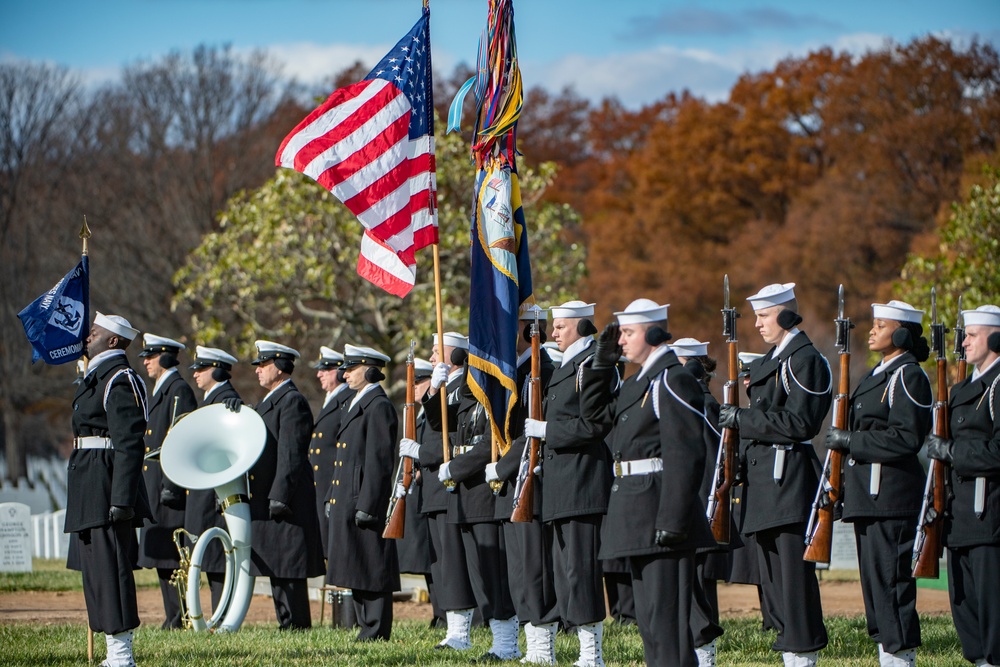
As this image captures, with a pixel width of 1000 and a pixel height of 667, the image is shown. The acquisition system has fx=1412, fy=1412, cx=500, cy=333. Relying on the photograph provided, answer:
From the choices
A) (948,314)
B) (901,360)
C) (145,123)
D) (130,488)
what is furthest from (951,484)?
(145,123)

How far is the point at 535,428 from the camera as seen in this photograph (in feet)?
28.1

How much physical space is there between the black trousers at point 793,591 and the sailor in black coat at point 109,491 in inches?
154

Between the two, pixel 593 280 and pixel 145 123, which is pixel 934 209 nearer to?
pixel 593 280

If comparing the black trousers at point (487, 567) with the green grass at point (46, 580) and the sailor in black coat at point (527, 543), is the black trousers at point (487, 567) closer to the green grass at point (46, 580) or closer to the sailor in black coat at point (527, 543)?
the sailor in black coat at point (527, 543)

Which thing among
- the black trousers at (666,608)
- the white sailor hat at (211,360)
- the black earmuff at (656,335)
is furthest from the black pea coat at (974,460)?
the white sailor hat at (211,360)

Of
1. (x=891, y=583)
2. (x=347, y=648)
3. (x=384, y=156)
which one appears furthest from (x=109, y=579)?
(x=891, y=583)

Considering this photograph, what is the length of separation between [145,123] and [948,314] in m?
24.7

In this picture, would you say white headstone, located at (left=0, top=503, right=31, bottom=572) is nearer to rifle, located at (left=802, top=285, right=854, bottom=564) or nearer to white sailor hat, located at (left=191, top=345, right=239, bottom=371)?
white sailor hat, located at (left=191, top=345, right=239, bottom=371)

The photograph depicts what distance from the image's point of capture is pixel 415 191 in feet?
33.3

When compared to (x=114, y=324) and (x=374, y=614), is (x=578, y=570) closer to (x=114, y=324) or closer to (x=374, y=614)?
(x=374, y=614)

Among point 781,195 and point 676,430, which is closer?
point 676,430

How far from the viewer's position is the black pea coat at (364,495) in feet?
35.8

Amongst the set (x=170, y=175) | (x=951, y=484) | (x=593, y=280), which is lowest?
(x=951, y=484)

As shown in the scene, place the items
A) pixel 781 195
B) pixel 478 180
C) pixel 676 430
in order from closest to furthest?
1. pixel 676 430
2. pixel 478 180
3. pixel 781 195
